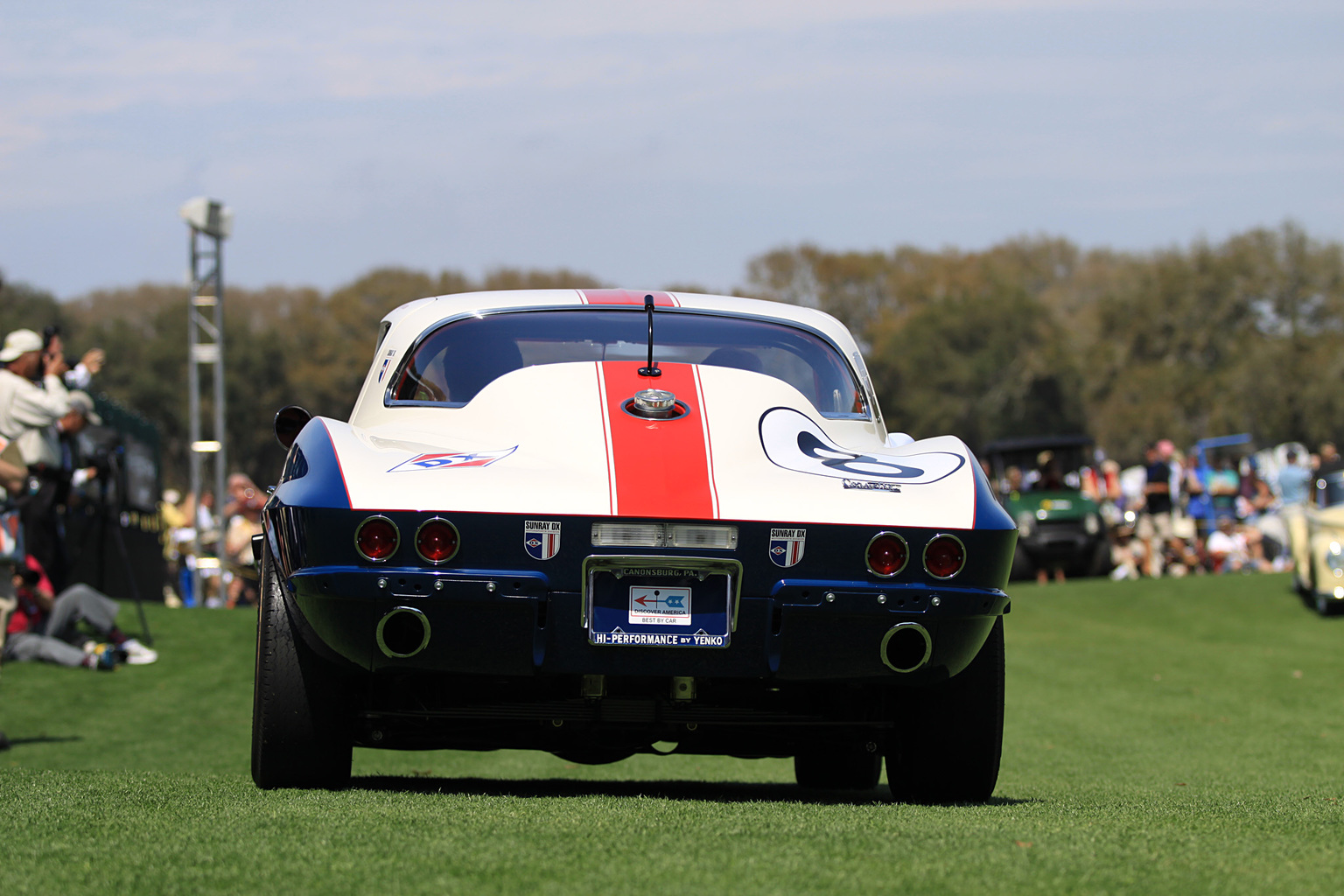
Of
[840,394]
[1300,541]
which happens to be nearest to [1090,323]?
[1300,541]

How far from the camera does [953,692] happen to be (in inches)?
196

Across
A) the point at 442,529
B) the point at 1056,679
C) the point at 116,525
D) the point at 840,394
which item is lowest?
the point at 1056,679

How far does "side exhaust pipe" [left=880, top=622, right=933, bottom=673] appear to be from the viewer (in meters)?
4.54

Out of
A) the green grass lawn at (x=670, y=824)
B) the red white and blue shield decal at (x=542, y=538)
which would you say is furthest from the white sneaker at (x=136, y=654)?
the red white and blue shield decal at (x=542, y=538)

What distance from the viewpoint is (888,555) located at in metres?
4.48

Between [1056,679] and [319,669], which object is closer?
[319,669]

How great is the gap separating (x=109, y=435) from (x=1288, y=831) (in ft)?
51.9

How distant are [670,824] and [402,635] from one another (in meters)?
0.95

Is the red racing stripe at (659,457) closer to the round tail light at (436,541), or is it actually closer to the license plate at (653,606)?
the license plate at (653,606)

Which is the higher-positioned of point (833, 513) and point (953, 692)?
point (833, 513)

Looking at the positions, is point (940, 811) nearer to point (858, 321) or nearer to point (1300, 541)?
point (1300, 541)

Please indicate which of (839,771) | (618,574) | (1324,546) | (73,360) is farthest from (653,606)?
(1324,546)

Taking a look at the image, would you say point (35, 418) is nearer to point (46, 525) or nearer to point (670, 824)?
point (46, 525)

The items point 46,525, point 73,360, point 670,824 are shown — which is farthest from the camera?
point 73,360
